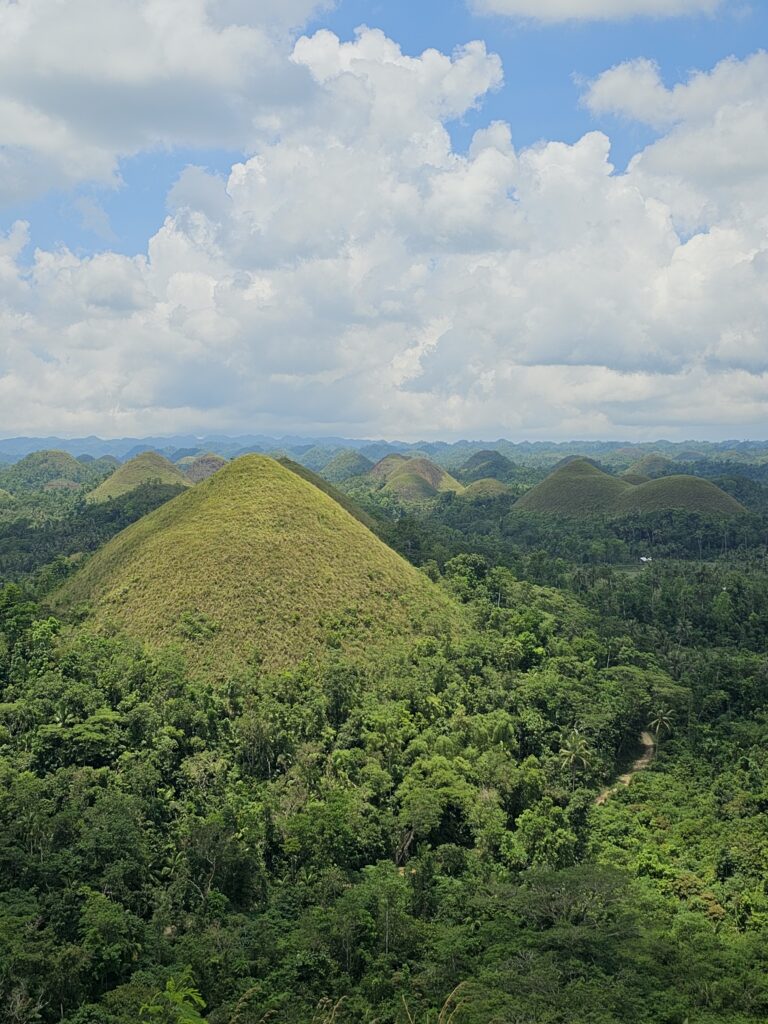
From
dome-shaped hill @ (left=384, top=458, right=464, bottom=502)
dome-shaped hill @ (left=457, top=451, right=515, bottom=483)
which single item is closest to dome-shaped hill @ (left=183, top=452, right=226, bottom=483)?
dome-shaped hill @ (left=384, top=458, right=464, bottom=502)

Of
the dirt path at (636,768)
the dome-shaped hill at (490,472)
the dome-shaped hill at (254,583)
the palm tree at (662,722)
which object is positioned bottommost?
the dirt path at (636,768)

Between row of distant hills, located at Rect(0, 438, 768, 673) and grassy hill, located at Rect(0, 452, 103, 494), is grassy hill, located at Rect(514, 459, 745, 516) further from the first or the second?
grassy hill, located at Rect(0, 452, 103, 494)

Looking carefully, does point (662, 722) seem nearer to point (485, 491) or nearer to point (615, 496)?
point (615, 496)

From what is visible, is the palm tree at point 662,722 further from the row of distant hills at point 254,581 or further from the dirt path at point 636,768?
the row of distant hills at point 254,581

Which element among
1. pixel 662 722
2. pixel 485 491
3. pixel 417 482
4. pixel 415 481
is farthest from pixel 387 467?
pixel 662 722

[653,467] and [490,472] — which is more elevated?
[653,467]

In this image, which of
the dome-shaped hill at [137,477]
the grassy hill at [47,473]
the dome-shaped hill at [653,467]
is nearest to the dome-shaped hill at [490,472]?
the dome-shaped hill at [653,467]
